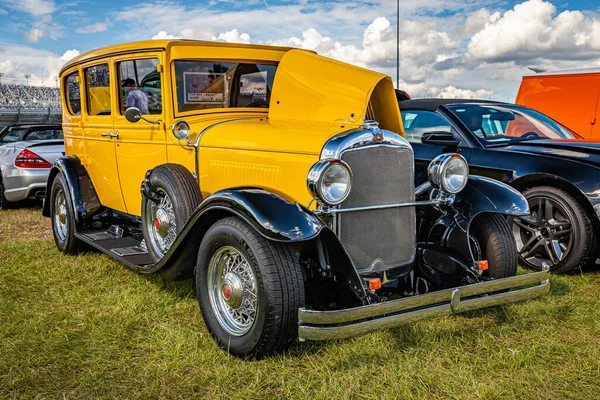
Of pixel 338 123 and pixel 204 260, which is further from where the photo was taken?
pixel 338 123

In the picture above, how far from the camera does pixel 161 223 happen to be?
425 centimetres

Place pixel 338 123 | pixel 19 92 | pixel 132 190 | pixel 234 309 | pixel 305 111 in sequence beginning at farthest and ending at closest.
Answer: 1. pixel 19 92
2. pixel 132 190
3. pixel 305 111
4. pixel 338 123
5. pixel 234 309

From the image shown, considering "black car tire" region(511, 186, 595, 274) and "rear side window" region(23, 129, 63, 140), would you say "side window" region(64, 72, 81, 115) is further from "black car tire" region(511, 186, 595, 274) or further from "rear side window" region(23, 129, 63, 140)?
"black car tire" region(511, 186, 595, 274)

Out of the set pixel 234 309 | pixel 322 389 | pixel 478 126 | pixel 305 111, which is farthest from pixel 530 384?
pixel 478 126

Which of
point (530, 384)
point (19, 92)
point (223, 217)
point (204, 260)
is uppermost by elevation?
point (19, 92)

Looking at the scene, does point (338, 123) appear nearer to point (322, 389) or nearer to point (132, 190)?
point (322, 389)

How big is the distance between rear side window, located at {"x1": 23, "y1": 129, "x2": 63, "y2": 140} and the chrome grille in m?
8.44

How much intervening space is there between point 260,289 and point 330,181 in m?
Answer: 0.71

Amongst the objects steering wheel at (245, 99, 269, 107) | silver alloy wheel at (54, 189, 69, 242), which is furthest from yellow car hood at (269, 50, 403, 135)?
silver alloy wheel at (54, 189, 69, 242)

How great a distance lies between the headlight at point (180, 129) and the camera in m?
4.24

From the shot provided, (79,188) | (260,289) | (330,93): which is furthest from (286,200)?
(79,188)

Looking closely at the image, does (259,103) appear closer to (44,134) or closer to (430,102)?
(430,102)

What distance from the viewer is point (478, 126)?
584cm

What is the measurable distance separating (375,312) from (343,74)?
5.98 ft
